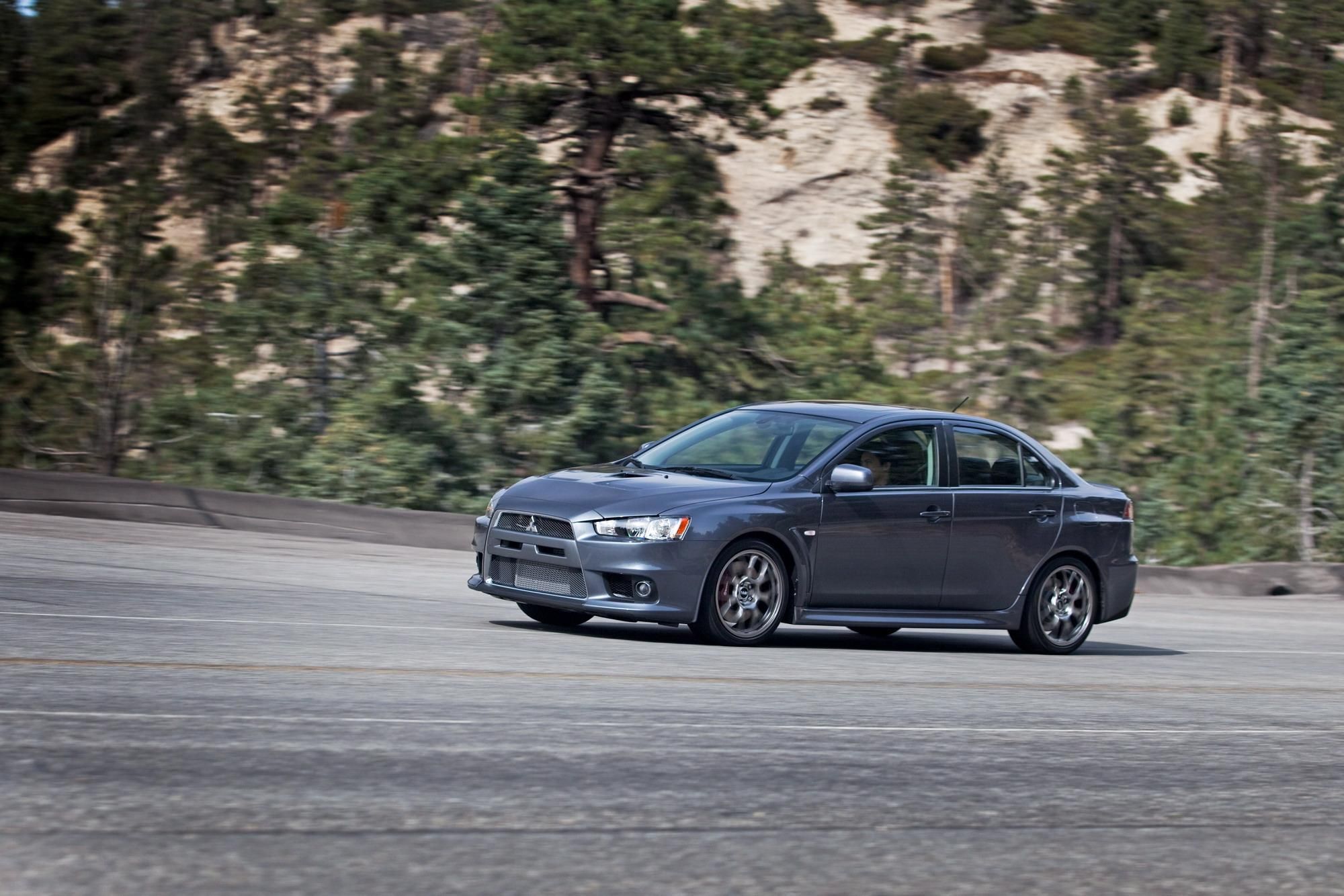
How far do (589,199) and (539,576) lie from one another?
69.8 ft

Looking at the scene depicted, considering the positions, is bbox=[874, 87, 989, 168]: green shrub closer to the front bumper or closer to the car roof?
the car roof

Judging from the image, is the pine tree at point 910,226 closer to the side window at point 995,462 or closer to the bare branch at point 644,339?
the bare branch at point 644,339

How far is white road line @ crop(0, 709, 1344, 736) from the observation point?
6.27 metres

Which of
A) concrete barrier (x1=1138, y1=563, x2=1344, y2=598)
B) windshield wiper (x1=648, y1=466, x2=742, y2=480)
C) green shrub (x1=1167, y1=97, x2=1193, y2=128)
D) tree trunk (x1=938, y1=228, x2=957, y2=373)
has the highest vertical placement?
green shrub (x1=1167, y1=97, x2=1193, y2=128)

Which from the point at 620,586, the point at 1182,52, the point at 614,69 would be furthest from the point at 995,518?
the point at 1182,52

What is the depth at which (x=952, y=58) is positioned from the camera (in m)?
73.8

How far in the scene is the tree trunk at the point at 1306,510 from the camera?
32875 mm

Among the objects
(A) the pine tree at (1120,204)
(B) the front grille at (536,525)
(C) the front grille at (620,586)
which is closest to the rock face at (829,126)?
(A) the pine tree at (1120,204)

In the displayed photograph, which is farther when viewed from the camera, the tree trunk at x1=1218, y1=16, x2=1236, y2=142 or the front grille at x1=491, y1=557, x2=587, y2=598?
the tree trunk at x1=1218, y1=16, x2=1236, y2=142

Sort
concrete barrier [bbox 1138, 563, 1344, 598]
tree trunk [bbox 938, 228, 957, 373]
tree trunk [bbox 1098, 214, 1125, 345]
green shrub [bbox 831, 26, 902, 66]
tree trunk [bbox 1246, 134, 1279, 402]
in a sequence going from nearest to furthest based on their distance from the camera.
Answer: concrete barrier [bbox 1138, 563, 1344, 598] < tree trunk [bbox 1246, 134, 1279, 402] < tree trunk [bbox 938, 228, 957, 373] < tree trunk [bbox 1098, 214, 1125, 345] < green shrub [bbox 831, 26, 902, 66]

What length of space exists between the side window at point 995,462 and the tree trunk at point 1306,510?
2234cm

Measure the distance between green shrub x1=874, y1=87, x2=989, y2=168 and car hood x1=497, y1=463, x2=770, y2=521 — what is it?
56752mm

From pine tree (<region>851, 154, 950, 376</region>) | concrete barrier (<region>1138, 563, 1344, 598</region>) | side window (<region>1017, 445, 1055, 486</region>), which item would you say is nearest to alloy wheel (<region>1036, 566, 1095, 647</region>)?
side window (<region>1017, 445, 1055, 486</region>)

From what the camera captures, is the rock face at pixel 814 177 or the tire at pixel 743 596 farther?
the rock face at pixel 814 177
